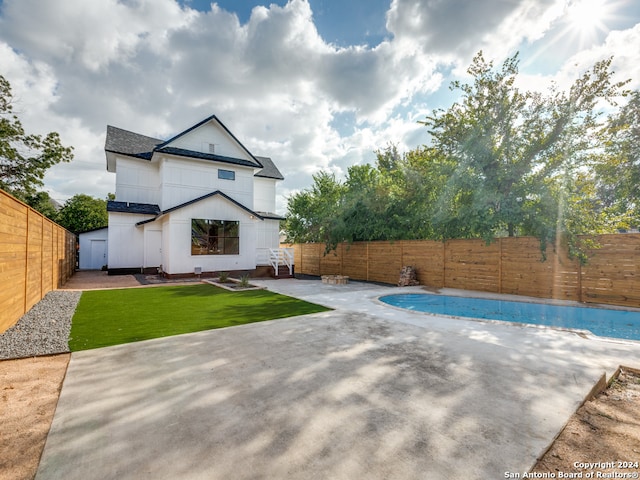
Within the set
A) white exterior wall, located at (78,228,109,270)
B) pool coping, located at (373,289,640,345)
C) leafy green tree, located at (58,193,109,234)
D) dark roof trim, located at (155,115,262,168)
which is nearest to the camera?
pool coping, located at (373,289,640,345)

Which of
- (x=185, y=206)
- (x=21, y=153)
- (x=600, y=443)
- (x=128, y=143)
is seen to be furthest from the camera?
(x=128, y=143)

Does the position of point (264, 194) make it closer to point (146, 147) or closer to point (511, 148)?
point (146, 147)

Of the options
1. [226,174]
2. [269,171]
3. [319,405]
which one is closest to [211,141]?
[226,174]

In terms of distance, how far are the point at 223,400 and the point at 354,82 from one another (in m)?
13.1

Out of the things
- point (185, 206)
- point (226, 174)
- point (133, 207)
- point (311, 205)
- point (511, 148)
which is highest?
point (226, 174)

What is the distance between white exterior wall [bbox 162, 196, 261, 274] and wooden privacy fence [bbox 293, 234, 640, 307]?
589 centimetres

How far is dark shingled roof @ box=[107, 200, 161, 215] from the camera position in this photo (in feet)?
52.9

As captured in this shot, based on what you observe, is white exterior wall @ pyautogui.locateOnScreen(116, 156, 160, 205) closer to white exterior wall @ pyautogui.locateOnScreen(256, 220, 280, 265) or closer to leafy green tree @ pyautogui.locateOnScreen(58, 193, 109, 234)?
white exterior wall @ pyautogui.locateOnScreen(256, 220, 280, 265)

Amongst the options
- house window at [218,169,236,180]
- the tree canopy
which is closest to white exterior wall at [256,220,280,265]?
house window at [218,169,236,180]

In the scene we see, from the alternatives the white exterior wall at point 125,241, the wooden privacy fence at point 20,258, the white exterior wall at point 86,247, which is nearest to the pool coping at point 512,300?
the wooden privacy fence at point 20,258

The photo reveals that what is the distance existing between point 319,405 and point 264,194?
67.9 feet

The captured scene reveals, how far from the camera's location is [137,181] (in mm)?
17562

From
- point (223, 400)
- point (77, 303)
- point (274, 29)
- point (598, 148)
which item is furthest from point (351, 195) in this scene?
point (223, 400)

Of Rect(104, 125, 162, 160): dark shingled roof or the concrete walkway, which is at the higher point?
Rect(104, 125, 162, 160): dark shingled roof
